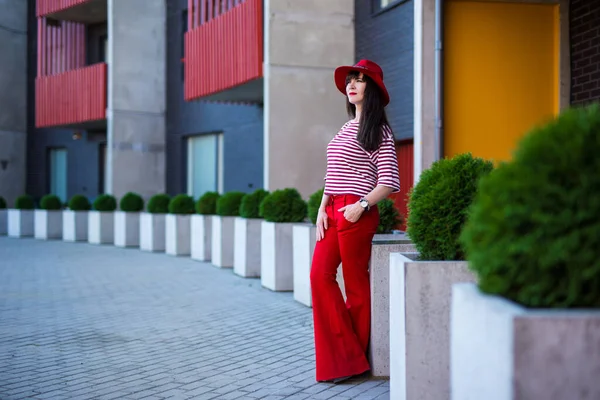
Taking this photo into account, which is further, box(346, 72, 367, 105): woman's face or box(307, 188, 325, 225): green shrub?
box(307, 188, 325, 225): green shrub

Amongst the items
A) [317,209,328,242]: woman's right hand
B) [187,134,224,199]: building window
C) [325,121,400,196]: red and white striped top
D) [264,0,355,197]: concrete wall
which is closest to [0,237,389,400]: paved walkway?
[317,209,328,242]: woman's right hand

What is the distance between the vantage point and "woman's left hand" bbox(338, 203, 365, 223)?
180 inches

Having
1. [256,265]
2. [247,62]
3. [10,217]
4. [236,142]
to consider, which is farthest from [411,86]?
[10,217]

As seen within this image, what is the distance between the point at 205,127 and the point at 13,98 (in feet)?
30.5

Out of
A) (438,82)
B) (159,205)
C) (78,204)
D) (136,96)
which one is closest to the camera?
(438,82)

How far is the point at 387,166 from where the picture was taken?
4594 mm

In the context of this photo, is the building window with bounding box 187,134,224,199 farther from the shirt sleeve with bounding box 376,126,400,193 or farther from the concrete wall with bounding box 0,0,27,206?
the shirt sleeve with bounding box 376,126,400,193

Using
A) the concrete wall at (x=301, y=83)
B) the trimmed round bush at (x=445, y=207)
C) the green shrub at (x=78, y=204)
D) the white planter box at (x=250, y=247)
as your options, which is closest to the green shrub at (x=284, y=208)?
the white planter box at (x=250, y=247)

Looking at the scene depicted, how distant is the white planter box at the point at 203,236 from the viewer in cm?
1358

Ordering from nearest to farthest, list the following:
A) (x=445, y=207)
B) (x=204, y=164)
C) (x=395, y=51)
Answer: (x=445, y=207), (x=395, y=51), (x=204, y=164)

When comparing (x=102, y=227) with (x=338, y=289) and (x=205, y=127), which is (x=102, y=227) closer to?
(x=205, y=127)

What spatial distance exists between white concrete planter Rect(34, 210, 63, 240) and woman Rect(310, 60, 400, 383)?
1659 cm

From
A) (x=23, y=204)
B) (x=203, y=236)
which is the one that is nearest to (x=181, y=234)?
(x=203, y=236)

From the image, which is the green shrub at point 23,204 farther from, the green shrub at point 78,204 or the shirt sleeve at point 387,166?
the shirt sleeve at point 387,166
